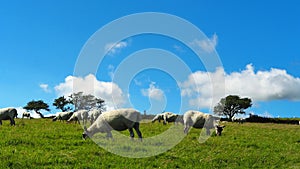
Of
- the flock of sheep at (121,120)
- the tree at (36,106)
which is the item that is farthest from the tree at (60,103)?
the flock of sheep at (121,120)

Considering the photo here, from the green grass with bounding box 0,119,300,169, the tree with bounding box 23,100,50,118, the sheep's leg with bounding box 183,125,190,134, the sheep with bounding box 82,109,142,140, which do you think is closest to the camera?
the green grass with bounding box 0,119,300,169

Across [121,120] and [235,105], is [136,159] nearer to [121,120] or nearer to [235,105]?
[121,120]

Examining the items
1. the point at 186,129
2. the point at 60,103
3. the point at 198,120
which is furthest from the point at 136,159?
the point at 60,103

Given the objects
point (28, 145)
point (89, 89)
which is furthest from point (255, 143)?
point (28, 145)

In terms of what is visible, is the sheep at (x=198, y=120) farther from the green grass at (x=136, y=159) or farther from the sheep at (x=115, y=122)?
the sheep at (x=115, y=122)

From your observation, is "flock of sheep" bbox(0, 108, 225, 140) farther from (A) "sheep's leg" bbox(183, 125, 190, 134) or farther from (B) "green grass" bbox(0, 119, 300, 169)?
(B) "green grass" bbox(0, 119, 300, 169)

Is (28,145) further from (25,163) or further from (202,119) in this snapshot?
(202,119)

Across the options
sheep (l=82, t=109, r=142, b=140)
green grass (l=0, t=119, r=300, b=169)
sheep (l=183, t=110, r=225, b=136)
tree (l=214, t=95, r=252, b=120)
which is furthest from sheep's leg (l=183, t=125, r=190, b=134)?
tree (l=214, t=95, r=252, b=120)

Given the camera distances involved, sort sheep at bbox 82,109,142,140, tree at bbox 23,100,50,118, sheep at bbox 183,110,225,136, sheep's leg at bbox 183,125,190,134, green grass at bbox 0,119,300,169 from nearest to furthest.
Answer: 1. green grass at bbox 0,119,300,169
2. sheep at bbox 82,109,142,140
3. sheep's leg at bbox 183,125,190,134
4. sheep at bbox 183,110,225,136
5. tree at bbox 23,100,50,118

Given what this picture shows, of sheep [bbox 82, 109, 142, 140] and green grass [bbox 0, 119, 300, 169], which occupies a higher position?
sheep [bbox 82, 109, 142, 140]

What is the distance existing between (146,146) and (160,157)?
8.02 ft

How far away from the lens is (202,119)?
3028 cm

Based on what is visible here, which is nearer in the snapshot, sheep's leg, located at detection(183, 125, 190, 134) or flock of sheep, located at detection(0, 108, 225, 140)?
flock of sheep, located at detection(0, 108, 225, 140)

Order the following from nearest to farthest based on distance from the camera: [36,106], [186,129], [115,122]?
[115,122] < [186,129] < [36,106]
